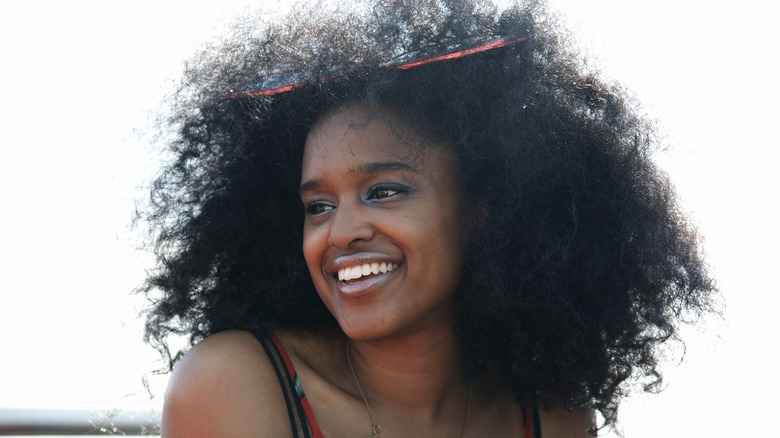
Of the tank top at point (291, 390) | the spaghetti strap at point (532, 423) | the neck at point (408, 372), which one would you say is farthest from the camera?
the spaghetti strap at point (532, 423)

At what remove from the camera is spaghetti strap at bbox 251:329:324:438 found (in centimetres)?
296

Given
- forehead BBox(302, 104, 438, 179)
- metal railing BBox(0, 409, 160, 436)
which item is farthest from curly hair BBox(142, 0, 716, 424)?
metal railing BBox(0, 409, 160, 436)

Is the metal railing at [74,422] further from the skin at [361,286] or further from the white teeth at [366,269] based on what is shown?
the white teeth at [366,269]

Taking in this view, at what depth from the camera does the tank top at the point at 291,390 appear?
2.96 metres

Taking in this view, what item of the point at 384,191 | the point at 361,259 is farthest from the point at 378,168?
the point at 361,259

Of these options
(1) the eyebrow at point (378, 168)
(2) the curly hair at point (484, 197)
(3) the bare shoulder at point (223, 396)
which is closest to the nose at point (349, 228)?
(1) the eyebrow at point (378, 168)

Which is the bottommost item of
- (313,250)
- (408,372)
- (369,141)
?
(408,372)

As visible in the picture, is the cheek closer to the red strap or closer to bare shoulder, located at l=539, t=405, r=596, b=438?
the red strap

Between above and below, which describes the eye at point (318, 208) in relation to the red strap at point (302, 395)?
above

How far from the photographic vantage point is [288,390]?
3020 mm

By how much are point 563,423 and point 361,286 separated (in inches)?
43.7

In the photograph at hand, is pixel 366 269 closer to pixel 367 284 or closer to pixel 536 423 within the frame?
pixel 367 284

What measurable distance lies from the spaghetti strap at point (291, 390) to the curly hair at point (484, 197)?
12 centimetres

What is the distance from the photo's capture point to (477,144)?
306cm
